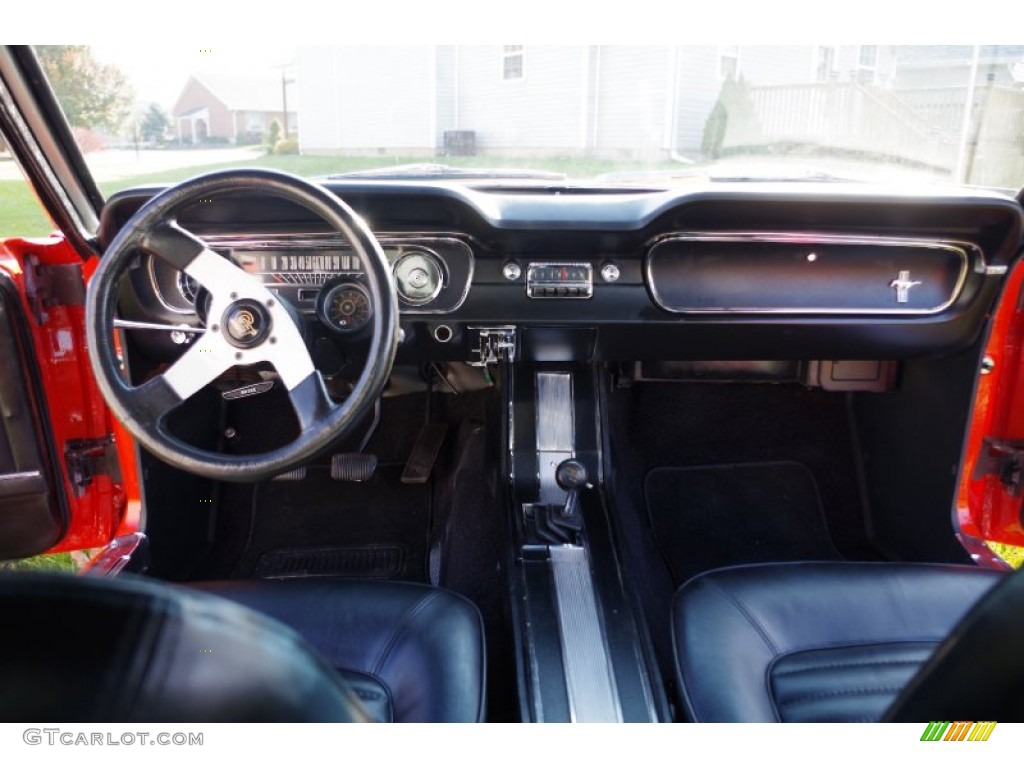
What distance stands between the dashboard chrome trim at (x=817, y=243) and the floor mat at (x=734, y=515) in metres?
0.90

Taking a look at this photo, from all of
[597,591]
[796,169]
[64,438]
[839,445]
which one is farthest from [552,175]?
[64,438]

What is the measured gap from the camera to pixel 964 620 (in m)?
0.71

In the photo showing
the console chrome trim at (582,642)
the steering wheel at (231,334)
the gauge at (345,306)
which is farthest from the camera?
the gauge at (345,306)

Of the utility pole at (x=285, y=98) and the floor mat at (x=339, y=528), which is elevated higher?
the utility pole at (x=285, y=98)

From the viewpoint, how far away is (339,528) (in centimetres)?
272

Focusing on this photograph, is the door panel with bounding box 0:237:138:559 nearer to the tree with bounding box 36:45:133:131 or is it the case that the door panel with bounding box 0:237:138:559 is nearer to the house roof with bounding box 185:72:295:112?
the tree with bounding box 36:45:133:131

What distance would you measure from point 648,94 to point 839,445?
56.0 inches

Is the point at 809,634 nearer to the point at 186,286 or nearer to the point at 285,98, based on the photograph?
the point at 186,286

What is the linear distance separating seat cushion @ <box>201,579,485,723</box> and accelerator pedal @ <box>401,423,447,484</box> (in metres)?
1.07

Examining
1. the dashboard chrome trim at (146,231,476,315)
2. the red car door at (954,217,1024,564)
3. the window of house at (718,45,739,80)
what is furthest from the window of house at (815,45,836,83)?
the dashboard chrome trim at (146,231,476,315)

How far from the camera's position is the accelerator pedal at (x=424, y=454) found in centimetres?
280
